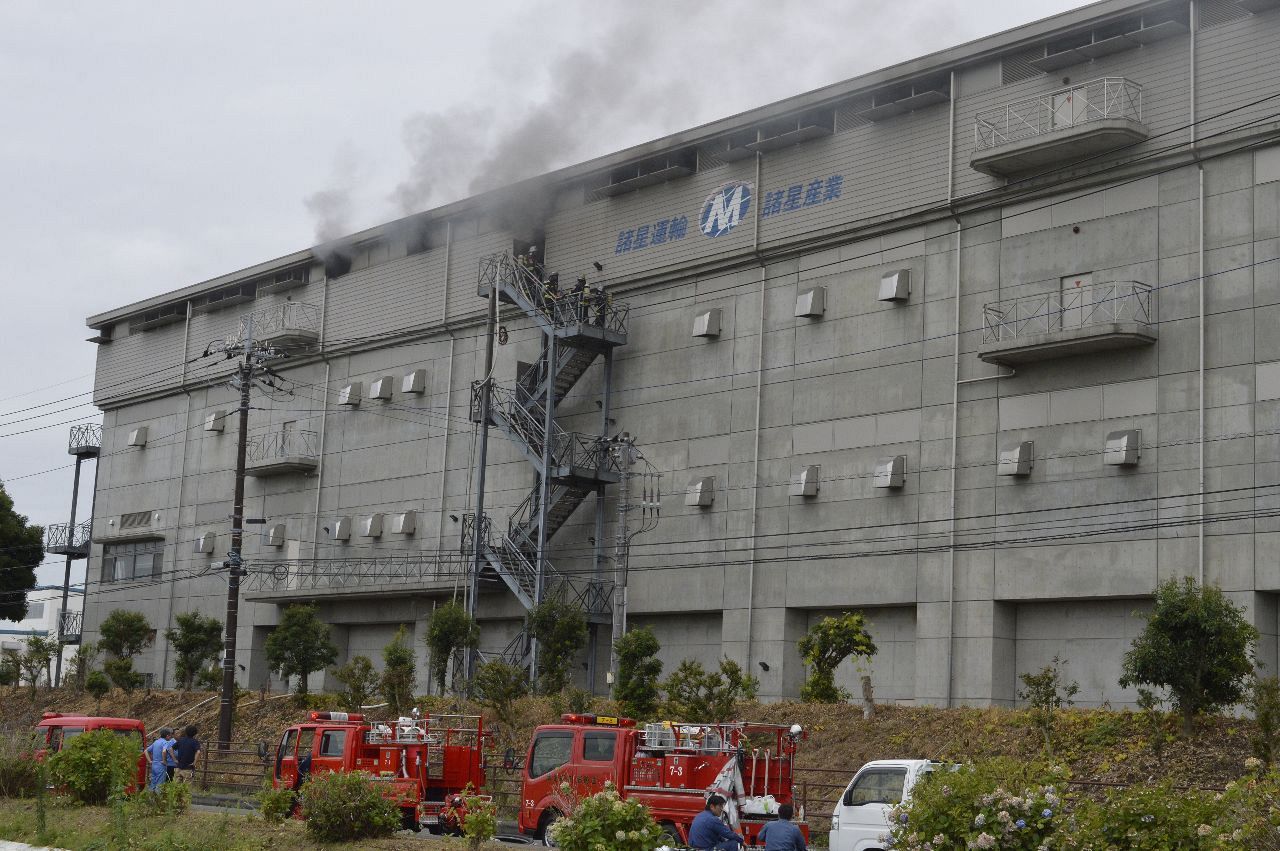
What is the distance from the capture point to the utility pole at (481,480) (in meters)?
48.4

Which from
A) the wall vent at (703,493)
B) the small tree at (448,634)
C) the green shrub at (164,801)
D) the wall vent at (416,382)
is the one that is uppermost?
the wall vent at (416,382)

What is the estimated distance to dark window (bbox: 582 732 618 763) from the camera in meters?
25.1

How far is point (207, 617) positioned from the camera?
6294 cm

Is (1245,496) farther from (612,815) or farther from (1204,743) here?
(612,815)

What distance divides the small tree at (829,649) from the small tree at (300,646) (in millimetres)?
19357

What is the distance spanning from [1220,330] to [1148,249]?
2.78 meters

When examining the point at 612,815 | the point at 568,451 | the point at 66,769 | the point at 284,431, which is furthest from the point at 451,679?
the point at 612,815

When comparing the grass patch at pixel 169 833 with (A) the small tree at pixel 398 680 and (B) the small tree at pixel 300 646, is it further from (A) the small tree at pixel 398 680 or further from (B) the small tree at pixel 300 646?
(B) the small tree at pixel 300 646

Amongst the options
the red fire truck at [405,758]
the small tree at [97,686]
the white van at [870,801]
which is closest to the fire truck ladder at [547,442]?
the small tree at [97,686]

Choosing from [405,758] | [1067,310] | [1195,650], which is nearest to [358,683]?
[405,758]

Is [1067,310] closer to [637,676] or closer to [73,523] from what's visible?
[637,676]

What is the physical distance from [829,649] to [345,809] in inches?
691

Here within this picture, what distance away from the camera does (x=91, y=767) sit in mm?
28406

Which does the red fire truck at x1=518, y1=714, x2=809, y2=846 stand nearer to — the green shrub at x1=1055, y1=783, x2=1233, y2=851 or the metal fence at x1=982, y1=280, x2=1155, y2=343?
the green shrub at x1=1055, y1=783, x2=1233, y2=851
